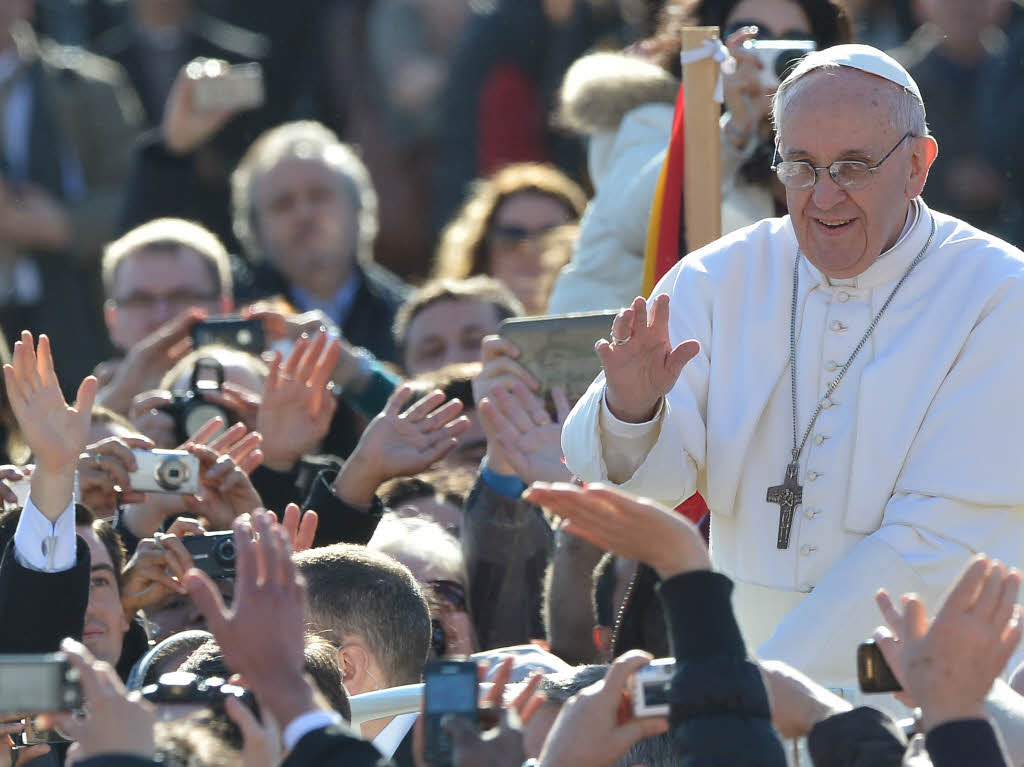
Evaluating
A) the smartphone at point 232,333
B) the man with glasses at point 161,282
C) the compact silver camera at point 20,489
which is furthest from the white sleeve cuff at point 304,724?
the man with glasses at point 161,282

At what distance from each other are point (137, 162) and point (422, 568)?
436 centimetres

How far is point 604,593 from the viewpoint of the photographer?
6.07 meters

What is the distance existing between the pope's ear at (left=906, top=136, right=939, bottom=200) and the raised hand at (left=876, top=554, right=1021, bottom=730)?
1.69 meters

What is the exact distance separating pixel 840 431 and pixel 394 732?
51.0 inches

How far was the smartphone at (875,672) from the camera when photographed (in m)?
3.99

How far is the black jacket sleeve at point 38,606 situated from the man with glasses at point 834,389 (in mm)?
1187

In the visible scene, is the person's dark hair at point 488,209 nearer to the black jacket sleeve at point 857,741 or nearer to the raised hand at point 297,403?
the raised hand at point 297,403

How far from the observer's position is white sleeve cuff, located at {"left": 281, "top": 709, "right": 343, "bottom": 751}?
367 centimetres

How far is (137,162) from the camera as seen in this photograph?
1020 cm

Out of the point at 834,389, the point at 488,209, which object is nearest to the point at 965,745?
the point at 834,389

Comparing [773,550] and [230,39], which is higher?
[230,39]

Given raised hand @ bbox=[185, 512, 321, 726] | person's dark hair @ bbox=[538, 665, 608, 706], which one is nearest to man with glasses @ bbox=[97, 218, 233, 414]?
person's dark hair @ bbox=[538, 665, 608, 706]

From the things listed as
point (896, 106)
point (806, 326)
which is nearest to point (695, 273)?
point (806, 326)

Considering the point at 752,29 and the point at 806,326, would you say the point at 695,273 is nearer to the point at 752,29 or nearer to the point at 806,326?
the point at 806,326
